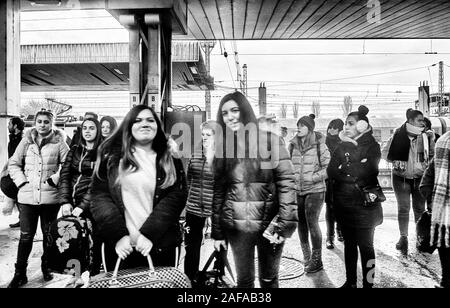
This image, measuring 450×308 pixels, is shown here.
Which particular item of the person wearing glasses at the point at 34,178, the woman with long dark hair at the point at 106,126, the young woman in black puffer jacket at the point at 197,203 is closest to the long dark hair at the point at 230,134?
the young woman in black puffer jacket at the point at 197,203

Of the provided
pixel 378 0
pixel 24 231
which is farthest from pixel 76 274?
pixel 378 0

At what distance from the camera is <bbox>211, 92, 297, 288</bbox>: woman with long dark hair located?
2.49 meters

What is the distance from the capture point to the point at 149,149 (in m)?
2.55

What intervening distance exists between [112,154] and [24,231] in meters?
1.71

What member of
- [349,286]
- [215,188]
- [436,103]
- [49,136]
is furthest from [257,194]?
[436,103]

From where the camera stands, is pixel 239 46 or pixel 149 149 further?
pixel 239 46

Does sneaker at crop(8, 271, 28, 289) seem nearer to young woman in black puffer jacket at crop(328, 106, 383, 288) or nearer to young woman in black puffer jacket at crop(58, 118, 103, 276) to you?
young woman in black puffer jacket at crop(58, 118, 103, 276)

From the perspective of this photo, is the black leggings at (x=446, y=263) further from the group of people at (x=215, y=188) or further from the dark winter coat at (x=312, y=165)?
the dark winter coat at (x=312, y=165)

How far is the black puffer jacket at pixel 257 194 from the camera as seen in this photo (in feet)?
8.19

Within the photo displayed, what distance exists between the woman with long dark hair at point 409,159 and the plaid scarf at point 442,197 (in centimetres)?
159

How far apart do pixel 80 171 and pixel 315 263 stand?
268cm

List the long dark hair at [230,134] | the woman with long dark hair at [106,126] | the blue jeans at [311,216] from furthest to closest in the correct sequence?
the blue jeans at [311,216] → the woman with long dark hair at [106,126] → the long dark hair at [230,134]

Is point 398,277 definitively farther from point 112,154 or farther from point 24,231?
point 24,231

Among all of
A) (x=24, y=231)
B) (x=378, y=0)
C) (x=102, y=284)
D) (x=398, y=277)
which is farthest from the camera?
(x=378, y=0)
